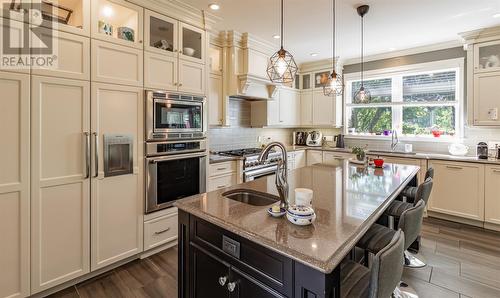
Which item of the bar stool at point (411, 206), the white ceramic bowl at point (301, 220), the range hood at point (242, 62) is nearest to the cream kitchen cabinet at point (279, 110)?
the range hood at point (242, 62)

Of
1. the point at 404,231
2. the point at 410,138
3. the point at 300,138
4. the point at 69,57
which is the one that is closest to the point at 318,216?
the point at 404,231

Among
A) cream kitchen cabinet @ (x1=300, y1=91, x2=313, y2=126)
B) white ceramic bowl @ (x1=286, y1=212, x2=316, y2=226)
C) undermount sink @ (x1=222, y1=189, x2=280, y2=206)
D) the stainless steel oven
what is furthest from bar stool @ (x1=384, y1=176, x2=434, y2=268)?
cream kitchen cabinet @ (x1=300, y1=91, x2=313, y2=126)

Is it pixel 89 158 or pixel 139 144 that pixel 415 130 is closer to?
pixel 139 144

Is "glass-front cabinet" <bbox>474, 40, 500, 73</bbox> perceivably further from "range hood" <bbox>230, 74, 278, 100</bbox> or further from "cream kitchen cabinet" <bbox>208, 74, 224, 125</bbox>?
"cream kitchen cabinet" <bbox>208, 74, 224, 125</bbox>

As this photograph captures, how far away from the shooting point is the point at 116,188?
2447mm

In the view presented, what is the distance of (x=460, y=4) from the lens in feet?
9.25

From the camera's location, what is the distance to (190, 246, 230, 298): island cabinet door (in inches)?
54.4

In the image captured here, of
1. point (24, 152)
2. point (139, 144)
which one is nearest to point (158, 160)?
point (139, 144)

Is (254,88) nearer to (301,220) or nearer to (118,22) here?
(118,22)

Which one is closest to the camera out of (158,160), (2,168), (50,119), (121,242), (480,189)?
(2,168)

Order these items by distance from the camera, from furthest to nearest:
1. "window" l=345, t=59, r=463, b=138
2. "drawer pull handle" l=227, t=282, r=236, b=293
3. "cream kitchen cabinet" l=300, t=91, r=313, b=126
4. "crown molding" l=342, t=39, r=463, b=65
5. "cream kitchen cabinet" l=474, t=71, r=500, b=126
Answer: "cream kitchen cabinet" l=300, t=91, r=313, b=126 < "window" l=345, t=59, r=463, b=138 < "crown molding" l=342, t=39, r=463, b=65 < "cream kitchen cabinet" l=474, t=71, r=500, b=126 < "drawer pull handle" l=227, t=282, r=236, b=293

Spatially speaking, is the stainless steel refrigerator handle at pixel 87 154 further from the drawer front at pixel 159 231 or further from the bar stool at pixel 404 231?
the bar stool at pixel 404 231

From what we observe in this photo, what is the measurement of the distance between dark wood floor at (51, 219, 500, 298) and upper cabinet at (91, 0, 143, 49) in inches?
84.2

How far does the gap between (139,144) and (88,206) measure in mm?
698
